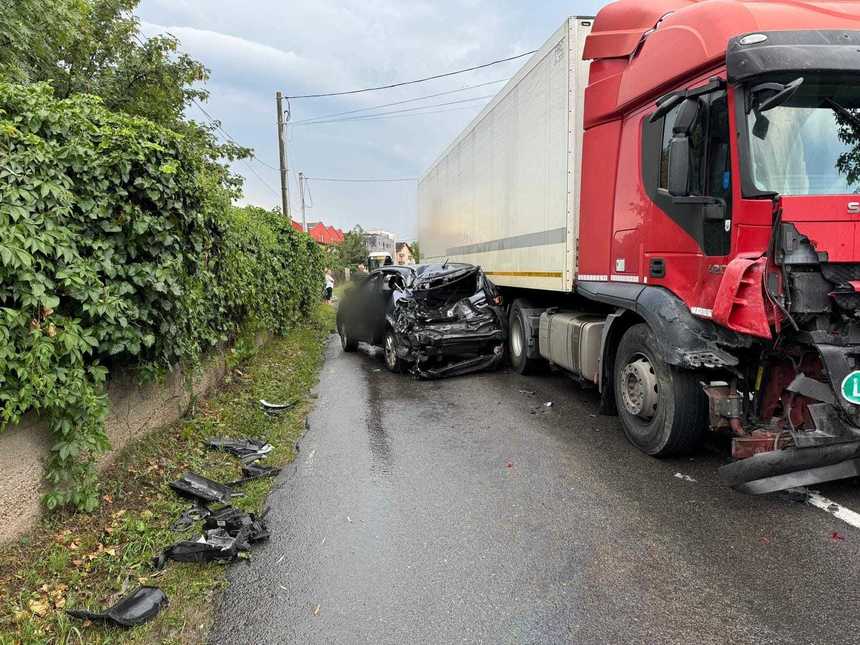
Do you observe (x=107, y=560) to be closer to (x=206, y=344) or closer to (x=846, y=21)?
(x=206, y=344)

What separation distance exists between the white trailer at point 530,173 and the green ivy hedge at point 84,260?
3.91 metres

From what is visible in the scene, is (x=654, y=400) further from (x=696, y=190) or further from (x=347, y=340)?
(x=347, y=340)

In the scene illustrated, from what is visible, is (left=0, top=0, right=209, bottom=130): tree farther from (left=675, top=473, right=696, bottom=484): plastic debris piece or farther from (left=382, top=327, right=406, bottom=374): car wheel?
(left=675, top=473, right=696, bottom=484): plastic debris piece

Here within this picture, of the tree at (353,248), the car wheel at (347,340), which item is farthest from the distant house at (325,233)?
the car wheel at (347,340)

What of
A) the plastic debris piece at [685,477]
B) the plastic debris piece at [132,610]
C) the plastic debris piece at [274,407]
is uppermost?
the plastic debris piece at [132,610]

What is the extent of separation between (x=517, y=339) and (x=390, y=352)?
2.05m

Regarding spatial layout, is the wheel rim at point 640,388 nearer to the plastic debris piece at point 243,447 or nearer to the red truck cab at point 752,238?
the red truck cab at point 752,238

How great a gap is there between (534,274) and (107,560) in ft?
18.8

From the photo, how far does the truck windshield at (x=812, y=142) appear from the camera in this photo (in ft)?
11.5

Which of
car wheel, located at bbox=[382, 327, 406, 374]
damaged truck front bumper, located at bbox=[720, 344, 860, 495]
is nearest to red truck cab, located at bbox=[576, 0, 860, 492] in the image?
damaged truck front bumper, located at bbox=[720, 344, 860, 495]

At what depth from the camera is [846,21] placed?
12.2 feet

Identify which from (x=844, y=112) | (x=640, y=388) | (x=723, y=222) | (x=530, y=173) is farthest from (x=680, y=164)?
(x=530, y=173)

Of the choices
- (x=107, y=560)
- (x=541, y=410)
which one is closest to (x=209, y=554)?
(x=107, y=560)

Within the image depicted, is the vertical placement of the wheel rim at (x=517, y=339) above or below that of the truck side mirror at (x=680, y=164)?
below
